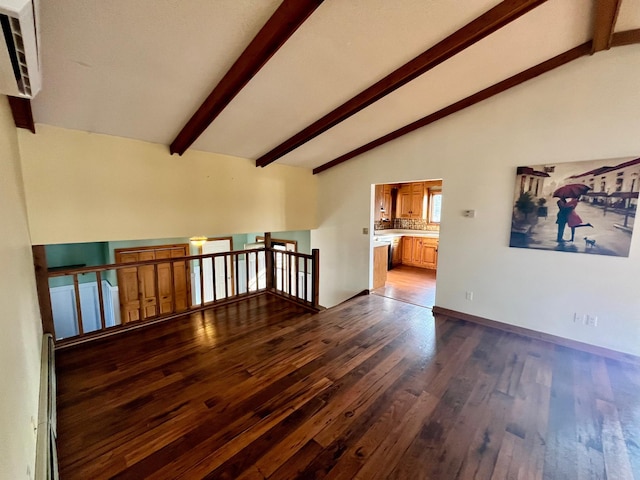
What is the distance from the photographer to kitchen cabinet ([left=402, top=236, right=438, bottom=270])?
721cm

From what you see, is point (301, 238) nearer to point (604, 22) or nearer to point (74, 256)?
point (74, 256)

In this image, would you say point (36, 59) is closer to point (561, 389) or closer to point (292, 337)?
point (292, 337)

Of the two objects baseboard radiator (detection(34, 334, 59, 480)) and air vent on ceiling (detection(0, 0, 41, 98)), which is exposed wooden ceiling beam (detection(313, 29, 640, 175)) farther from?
baseboard radiator (detection(34, 334, 59, 480))

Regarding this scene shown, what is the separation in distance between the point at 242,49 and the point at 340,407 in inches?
116

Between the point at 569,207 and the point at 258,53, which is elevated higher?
the point at 258,53

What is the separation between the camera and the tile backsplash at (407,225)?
7.44 meters

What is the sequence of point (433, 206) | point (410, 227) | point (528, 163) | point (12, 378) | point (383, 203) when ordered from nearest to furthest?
point (12, 378)
point (528, 163)
point (433, 206)
point (383, 203)
point (410, 227)

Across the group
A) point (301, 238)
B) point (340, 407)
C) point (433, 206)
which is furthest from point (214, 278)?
point (433, 206)

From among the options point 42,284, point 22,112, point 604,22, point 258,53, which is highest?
point 604,22

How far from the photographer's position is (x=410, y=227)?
25.6 feet

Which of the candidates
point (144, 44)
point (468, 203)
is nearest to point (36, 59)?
point (144, 44)

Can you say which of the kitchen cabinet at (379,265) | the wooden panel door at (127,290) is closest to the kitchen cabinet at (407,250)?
the kitchen cabinet at (379,265)

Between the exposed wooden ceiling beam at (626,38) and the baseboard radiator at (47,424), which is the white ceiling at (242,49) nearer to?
the exposed wooden ceiling beam at (626,38)

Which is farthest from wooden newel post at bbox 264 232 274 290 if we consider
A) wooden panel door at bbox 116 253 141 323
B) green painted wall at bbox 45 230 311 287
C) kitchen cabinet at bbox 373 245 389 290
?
wooden panel door at bbox 116 253 141 323
